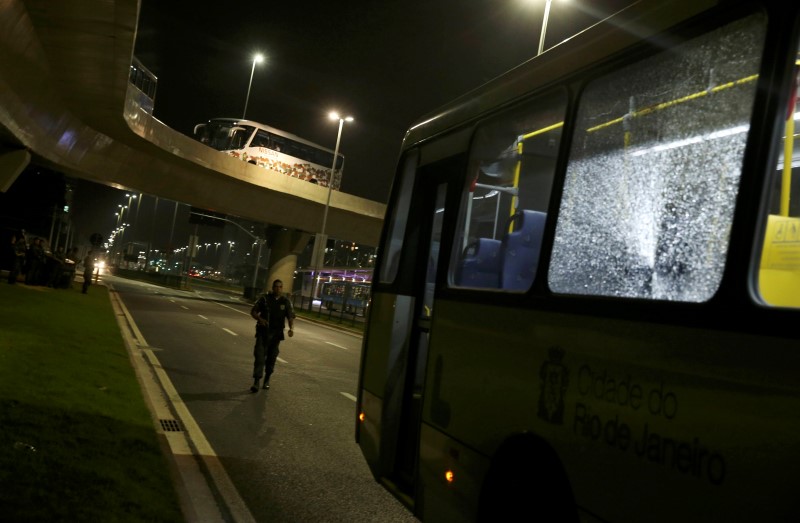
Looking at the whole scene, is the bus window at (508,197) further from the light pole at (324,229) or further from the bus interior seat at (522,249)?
the light pole at (324,229)

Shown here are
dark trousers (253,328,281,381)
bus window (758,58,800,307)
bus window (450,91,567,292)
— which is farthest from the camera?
dark trousers (253,328,281,381)

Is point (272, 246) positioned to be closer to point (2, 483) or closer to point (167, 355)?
point (167, 355)

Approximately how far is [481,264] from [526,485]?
4.86 feet

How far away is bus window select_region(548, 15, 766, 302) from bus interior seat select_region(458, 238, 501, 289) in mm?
723

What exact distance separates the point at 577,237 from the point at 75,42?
1804 cm

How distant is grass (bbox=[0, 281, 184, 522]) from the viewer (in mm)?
4969

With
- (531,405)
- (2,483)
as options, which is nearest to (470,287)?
(531,405)

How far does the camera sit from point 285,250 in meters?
52.5

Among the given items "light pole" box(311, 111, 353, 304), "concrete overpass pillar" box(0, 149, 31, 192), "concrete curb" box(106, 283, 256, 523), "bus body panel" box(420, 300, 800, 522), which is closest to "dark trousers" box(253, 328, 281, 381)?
"concrete curb" box(106, 283, 256, 523)

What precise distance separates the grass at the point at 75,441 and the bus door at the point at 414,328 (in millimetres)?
1698

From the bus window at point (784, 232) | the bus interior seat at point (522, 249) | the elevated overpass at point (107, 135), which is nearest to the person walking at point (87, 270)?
the elevated overpass at point (107, 135)

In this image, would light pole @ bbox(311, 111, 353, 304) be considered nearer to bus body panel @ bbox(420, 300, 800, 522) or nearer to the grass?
the grass

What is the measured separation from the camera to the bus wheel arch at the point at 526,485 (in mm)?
3467

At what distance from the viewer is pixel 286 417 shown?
9.80m
